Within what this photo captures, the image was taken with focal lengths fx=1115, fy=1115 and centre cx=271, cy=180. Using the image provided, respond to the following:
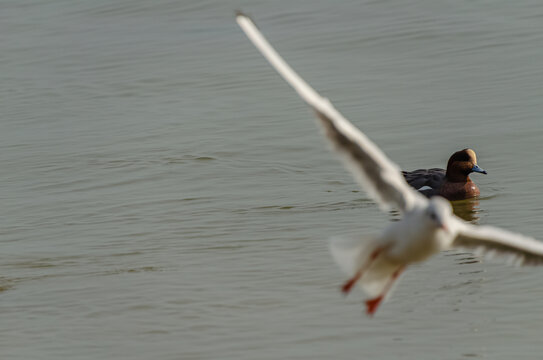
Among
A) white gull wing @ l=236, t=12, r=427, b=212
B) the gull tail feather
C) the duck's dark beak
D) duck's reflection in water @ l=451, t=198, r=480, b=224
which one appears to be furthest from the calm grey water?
white gull wing @ l=236, t=12, r=427, b=212

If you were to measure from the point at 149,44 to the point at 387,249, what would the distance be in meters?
14.3

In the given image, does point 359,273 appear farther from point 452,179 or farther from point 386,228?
point 452,179

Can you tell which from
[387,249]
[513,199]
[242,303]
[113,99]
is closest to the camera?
[387,249]

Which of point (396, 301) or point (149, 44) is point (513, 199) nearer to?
point (396, 301)

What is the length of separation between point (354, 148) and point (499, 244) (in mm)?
1289

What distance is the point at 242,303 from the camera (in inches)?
356

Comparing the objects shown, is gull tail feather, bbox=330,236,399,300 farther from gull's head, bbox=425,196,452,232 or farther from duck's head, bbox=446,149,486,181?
duck's head, bbox=446,149,486,181

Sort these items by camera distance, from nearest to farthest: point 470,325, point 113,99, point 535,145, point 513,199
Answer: point 470,325 < point 513,199 < point 535,145 < point 113,99

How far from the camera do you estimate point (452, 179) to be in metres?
13.0

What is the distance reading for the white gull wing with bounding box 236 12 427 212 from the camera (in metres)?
6.50

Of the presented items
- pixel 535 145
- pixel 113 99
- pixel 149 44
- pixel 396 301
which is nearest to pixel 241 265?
pixel 396 301

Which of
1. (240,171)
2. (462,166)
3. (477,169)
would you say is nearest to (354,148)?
(462,166)

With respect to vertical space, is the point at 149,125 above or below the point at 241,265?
above

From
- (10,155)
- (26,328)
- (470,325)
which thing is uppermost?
(10,155)
